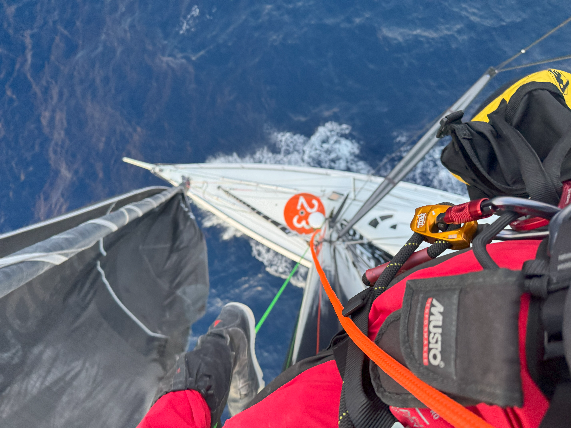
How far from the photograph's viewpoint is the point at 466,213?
125cm

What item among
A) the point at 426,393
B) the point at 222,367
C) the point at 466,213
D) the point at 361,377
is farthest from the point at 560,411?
the point at 222,367

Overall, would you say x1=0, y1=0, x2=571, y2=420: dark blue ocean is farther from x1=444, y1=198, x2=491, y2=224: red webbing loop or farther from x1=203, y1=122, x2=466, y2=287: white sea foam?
x1=444, y1=198, x2=491, y2=224: red webbing loop

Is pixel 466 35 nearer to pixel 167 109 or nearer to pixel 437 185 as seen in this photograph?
pixel 437 185

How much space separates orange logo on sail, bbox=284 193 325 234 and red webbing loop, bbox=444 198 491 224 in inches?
182

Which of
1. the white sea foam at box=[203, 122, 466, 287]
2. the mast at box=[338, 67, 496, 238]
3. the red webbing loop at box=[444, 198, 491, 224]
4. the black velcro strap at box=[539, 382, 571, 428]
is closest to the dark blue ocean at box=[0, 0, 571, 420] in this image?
the white sea foam at box=[203, 122, 466, 287]

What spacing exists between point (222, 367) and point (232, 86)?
6673 millimetres

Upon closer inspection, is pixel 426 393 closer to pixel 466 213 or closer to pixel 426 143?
pixel 466 213

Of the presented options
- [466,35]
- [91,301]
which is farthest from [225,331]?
[466,35]

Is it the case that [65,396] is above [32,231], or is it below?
below

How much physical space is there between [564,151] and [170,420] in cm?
250

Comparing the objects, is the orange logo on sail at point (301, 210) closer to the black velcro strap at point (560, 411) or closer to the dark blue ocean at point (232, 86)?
the dark blue ocean at point (232, 86)

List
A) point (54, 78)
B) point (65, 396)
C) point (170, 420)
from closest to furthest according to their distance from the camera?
point (65, 396), point (170, 420), point (54, 78)

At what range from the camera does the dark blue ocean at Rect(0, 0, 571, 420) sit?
6957 mm

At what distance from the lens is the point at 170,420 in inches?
78.5
